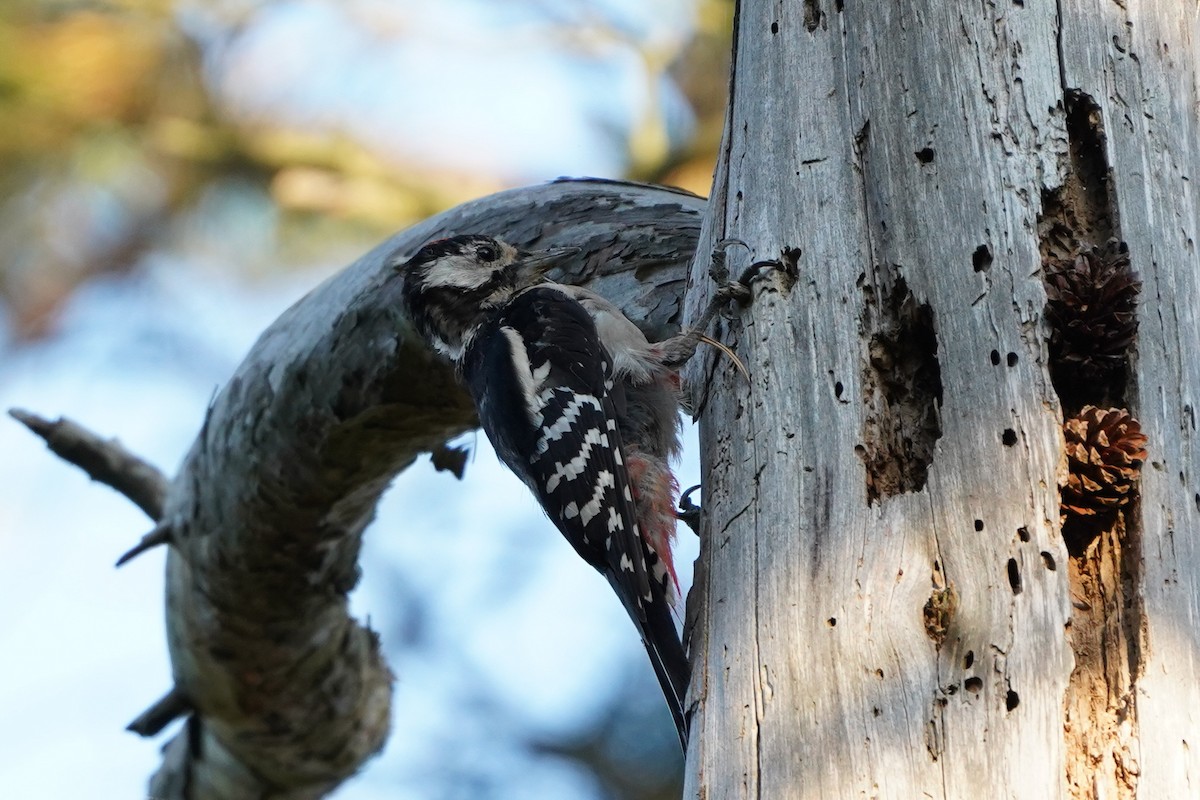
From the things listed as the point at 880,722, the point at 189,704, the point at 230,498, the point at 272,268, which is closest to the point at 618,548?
the point at 880,722

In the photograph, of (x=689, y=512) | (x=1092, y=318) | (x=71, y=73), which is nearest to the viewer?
(x=1092, y=318)

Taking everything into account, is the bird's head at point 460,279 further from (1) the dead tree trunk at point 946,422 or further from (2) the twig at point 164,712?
(2) the twig at point 164,712

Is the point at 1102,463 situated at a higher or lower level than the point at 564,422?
lower

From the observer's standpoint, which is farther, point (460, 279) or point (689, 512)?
point (460, 279)

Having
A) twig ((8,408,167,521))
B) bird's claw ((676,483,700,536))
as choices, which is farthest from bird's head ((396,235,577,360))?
twig ((8,408,167,521))

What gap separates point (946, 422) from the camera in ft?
6.28

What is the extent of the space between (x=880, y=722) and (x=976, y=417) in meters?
0.48

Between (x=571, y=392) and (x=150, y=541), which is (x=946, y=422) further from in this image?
(x=150, y=541)

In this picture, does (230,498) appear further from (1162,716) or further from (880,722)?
(1162,716)

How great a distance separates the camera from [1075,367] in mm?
1914

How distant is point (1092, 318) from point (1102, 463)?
232mm

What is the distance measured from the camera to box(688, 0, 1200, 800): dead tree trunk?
5.50ft

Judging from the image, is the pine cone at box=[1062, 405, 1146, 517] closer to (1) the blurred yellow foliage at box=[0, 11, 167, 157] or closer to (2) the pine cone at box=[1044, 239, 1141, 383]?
(2) the pine cone at box=[1044, 239, 1141, 383]

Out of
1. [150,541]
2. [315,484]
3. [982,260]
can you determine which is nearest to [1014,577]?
[982,260]
